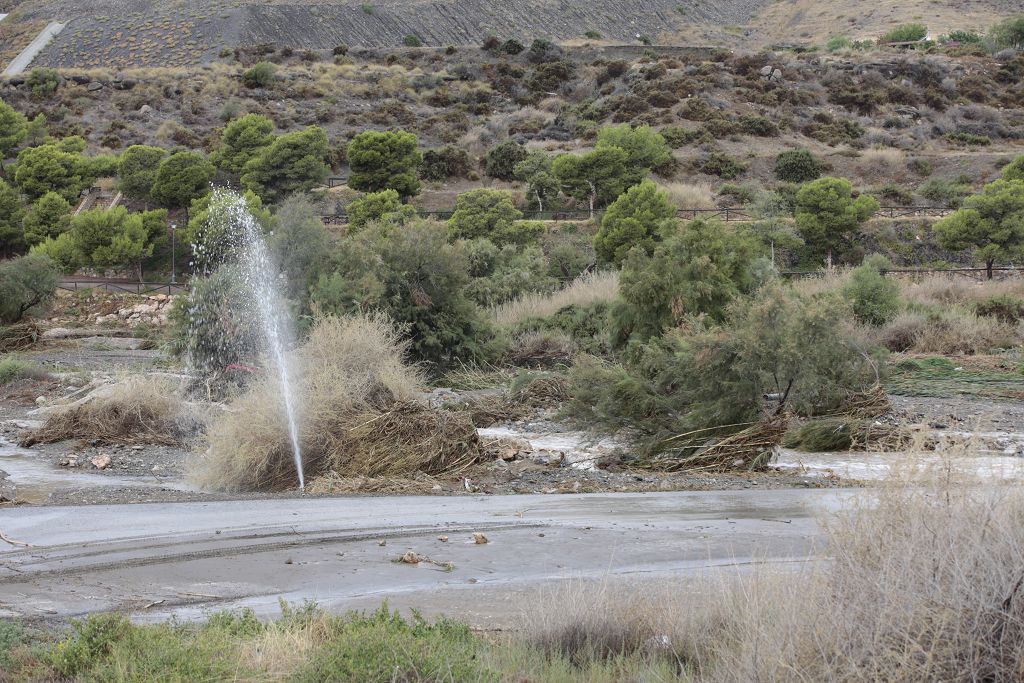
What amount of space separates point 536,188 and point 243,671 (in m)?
49.8

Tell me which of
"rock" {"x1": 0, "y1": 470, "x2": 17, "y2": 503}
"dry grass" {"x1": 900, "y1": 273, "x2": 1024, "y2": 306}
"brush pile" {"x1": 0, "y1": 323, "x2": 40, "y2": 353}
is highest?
"rock" {"x1": 0, "y1": 470, "x2": 17, "y2": 503}

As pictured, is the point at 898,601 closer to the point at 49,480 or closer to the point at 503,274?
the point at 49,480

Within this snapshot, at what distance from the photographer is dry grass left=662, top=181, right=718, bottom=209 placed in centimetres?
5147

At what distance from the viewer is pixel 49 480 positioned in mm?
15961

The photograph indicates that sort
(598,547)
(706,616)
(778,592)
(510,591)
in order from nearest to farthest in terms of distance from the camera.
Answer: (778,592) < (706,616) < (510,591) < (598,547)

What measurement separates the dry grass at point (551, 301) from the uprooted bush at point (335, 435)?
1532 centimetres

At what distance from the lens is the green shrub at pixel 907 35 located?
96875 mm

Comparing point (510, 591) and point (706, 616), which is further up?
point (706, 616)

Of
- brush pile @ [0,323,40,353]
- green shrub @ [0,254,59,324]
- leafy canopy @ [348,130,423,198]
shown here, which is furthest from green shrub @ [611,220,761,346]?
leafy canopy @ [348,130,423,198]

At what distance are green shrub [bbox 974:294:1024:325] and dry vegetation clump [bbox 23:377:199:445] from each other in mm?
22680

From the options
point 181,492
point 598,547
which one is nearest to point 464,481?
point 181,492

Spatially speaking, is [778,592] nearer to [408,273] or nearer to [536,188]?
[408,273]

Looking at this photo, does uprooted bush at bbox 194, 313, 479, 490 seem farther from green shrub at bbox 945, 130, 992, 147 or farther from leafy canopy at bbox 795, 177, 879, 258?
green shrub at bbox 945, 130, 992, 147

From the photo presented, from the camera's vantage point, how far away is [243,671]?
599 cm
